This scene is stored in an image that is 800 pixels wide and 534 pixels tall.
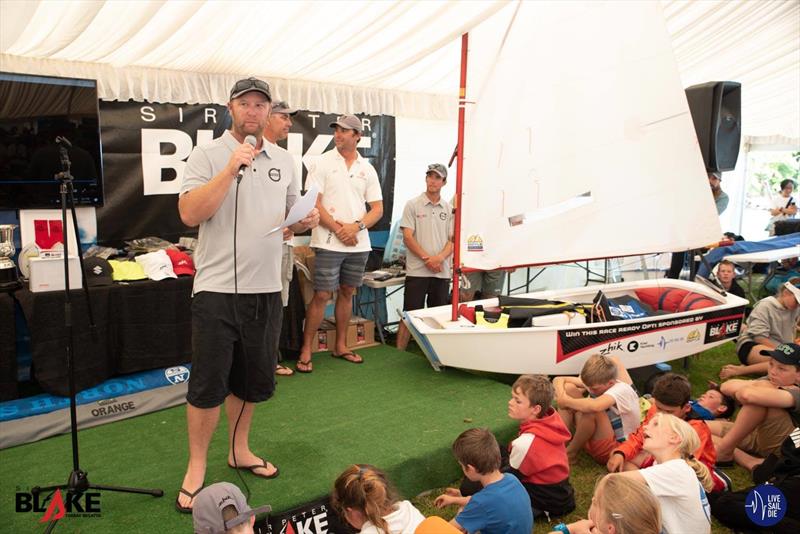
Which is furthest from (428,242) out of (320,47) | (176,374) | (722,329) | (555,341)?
(722,329)

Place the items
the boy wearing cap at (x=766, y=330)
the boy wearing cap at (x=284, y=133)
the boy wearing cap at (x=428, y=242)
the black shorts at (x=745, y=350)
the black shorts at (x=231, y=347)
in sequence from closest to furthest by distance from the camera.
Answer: the black shorts at (x=231, y=347), the boy wearing cap at (x=284, y=133), the boy wearing cap at (x=766, y=330), the black shorts at (x=745, y=350), the boy wearing cap at (x=428, y=242)

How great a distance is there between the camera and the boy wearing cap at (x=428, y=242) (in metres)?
5.16

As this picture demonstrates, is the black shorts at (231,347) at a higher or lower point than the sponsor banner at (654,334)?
higher

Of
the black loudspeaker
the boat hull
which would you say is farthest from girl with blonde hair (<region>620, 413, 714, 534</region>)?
the black loudspeaker

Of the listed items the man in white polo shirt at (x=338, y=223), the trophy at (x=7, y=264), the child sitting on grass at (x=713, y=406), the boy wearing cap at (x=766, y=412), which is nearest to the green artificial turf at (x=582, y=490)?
the boy wearing cap at (x=766, y=412)

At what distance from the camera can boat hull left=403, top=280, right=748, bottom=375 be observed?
397cm

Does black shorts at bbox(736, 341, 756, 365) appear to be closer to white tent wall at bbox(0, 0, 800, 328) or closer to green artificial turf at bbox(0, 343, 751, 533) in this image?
green artificial turf at bbox(0, 343, 751, 533)

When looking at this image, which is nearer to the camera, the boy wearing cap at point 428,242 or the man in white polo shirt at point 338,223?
the man in white polo shirt at point 338,223

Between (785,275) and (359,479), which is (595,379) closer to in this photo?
(359,479)

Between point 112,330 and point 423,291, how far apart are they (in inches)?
96.1

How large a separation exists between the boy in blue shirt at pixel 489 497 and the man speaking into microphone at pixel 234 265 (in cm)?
93

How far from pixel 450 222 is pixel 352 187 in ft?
3.50

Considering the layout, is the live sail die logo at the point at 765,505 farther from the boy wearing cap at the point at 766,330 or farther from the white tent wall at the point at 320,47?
the white tent wall at the point at 320,47

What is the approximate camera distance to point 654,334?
168 inches
